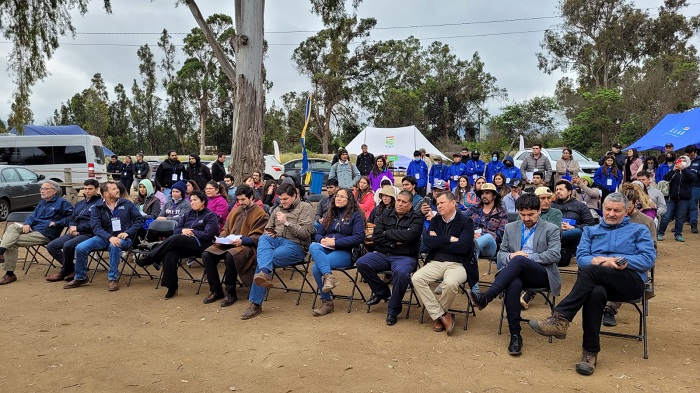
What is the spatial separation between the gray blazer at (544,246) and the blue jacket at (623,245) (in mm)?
247

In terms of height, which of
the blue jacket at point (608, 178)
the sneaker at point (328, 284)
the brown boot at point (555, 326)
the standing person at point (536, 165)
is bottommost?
the sneaker at point (328, 284)

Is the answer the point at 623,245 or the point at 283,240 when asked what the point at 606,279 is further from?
the point at 283,240

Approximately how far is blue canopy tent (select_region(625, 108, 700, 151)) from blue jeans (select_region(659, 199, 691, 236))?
11.1 feet

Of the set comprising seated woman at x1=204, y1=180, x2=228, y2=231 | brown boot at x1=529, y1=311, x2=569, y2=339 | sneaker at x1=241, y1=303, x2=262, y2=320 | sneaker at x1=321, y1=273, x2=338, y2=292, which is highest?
seated woman at x1=204, y1=180, x2=228, y2=231

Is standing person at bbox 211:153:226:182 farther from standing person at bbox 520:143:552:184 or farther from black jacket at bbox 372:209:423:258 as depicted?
black jacket at bbox 372:209:423:258

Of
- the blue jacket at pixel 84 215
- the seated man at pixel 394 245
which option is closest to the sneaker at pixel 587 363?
the seated man at pixel 394 245

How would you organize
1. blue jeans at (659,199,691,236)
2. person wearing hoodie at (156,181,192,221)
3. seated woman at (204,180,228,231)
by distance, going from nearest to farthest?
1. seated woman at (204,180,228,231)
2. person wearing hoodie at (156,181,192,221)
3. blue jeans at (659,199,691,236)

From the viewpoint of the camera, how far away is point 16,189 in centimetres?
1233

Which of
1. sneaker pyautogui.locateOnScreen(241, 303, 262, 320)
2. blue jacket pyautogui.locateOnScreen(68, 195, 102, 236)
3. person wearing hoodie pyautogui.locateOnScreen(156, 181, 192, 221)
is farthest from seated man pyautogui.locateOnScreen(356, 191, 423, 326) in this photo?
blue jacket pyautogui.locateOnScreen(68, 195, 102, 236)

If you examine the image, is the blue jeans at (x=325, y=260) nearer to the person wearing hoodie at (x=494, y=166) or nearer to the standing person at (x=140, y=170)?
the person wearing hoodie at (x=494, y=166)

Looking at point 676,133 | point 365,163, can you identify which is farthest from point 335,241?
point 676,133

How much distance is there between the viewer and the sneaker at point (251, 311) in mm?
5077

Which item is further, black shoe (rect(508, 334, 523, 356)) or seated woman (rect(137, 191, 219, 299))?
seated woman (rect(137, 191, 219, 299))

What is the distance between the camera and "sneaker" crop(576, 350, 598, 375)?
3619mm
